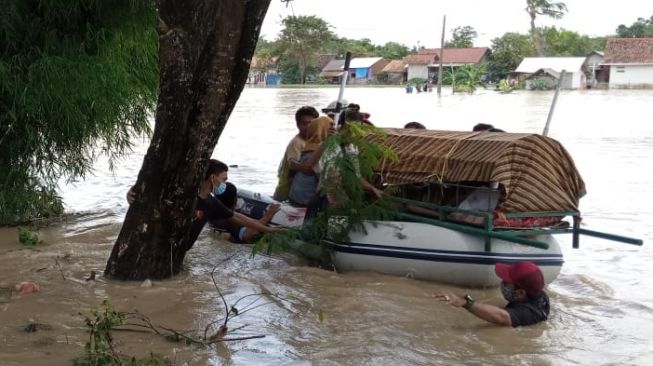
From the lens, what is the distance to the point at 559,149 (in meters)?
6.43

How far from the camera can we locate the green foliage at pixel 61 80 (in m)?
7.52

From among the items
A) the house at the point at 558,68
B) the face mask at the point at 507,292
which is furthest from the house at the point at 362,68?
the face mask at the point at 507,292

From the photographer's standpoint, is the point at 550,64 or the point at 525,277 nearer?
the point at 525,277

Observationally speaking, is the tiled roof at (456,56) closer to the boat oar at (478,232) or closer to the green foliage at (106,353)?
the boat oar at (478,232)

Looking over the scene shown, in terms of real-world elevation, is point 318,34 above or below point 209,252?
above

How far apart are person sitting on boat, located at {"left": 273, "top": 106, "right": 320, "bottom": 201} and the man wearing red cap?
2733 millimetres

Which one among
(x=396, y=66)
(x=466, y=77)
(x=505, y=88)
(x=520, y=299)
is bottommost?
(x=520, y=299)

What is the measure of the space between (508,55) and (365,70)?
14.4 metres

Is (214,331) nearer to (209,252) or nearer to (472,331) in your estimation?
(472,331)

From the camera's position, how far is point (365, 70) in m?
77.9

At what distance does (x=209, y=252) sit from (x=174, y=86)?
2698mm

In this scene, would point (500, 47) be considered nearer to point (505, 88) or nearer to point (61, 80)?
point (505, 88)

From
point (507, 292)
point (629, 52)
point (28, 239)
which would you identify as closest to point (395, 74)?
point (629, 52)

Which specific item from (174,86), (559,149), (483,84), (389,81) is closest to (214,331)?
(174,86)
